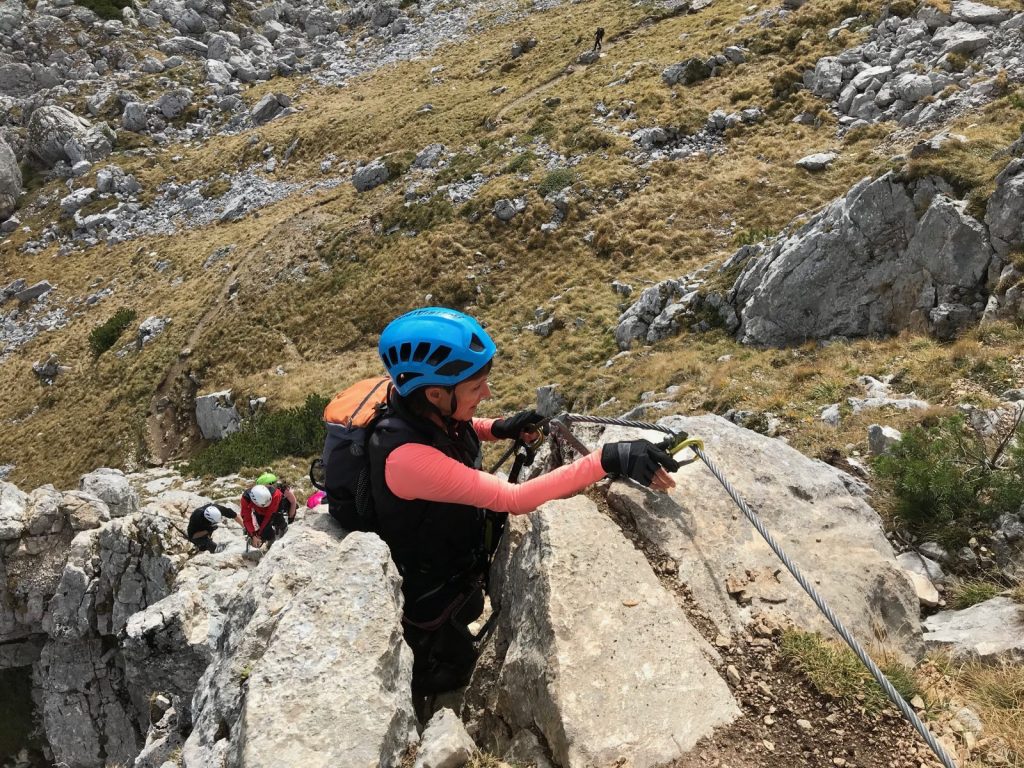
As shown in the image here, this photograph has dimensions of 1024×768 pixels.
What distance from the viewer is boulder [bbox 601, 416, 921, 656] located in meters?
3.85

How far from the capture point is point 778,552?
358 centimetres

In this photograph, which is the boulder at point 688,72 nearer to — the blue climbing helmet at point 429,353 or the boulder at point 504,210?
the boulder at point 504,210

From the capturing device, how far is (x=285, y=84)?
6938cm

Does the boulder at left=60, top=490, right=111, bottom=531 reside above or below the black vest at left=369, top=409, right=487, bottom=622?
below

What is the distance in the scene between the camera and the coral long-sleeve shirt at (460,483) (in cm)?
378

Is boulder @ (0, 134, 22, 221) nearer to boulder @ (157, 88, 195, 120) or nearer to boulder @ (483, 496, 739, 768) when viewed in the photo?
boulder @ (157, 88, 195, 120)

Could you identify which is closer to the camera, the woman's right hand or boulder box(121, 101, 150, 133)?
the woman's right hand

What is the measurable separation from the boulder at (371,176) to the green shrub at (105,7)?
62634 millimetres

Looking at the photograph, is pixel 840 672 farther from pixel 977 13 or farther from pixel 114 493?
pixel 977 13

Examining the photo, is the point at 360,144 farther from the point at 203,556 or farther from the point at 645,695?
the point at 645,695

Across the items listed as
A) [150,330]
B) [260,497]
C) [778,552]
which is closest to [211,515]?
[260,497]

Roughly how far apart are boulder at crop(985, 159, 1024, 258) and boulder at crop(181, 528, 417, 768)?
14.3 metres

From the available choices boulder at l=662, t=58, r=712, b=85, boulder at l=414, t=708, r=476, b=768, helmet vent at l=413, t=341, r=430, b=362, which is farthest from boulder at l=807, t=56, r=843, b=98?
boulder at l=414, t=708, r=476, b=768

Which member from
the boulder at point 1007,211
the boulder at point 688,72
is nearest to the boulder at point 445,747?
the boulder at point 1007,211
